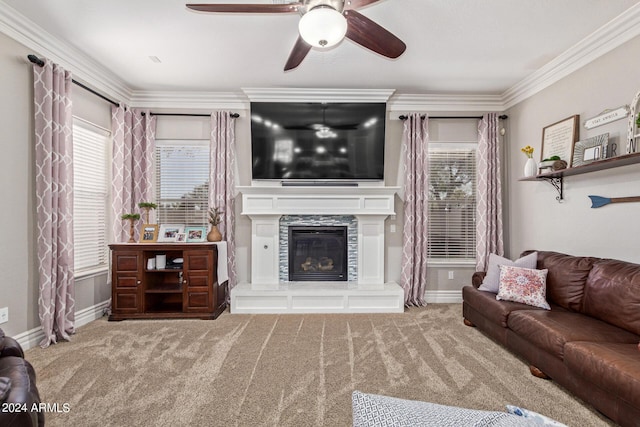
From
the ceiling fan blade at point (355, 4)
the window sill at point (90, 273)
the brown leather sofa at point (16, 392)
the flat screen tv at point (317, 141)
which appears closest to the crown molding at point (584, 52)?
the flat screen tv at point (317, 141)

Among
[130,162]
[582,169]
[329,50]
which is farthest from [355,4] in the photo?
[130,162]

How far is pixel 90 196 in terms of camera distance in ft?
12.6

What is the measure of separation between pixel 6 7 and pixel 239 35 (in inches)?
72.0

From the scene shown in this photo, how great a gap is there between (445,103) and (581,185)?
6.57ft

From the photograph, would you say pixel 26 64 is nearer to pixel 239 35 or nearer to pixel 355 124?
pixel 239 35

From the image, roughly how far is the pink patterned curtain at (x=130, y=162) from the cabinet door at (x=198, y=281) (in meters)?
1.05

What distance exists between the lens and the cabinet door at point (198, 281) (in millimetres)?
3824

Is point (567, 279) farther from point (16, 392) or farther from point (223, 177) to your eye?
point (223, 177)

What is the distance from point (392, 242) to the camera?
15.1 ft

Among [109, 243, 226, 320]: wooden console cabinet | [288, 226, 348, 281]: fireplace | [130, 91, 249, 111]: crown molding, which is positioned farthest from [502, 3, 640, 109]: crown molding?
[109, 243, 226, 320]: wooden console cabinet

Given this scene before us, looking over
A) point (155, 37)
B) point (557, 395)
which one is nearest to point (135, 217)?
point (155, 37)

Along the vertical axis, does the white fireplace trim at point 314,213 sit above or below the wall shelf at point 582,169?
below

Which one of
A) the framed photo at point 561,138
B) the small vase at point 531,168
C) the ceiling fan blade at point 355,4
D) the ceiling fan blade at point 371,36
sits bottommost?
the small vase at point 531,168

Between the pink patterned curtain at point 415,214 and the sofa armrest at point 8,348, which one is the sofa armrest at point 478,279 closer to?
the pink patterned curtain at point 415,214
